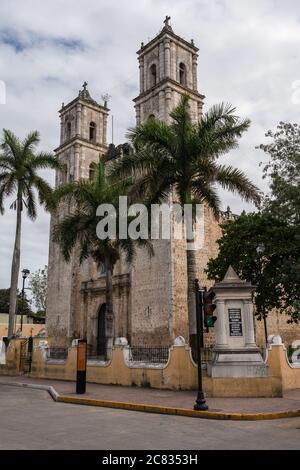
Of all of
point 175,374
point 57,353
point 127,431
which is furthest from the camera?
point 57,353

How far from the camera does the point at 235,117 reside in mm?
14992

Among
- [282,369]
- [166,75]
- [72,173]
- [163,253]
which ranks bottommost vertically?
[282,369]

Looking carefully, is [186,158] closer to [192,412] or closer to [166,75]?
[192,412]

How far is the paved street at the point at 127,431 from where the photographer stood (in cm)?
620

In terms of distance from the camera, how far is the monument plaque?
489 inches

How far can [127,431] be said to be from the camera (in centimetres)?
722

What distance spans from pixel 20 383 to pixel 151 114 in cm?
1778

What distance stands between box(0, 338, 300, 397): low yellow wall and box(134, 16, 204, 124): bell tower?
1529 centimetres

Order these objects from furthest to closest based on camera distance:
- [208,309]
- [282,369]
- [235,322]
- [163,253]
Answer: [163,253] < [282,369] < [235,322] < [208,309]

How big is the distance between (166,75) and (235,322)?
18.9 meters

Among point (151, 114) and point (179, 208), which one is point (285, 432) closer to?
point (179, 208)

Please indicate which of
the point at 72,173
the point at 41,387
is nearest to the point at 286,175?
the point at 41,387
